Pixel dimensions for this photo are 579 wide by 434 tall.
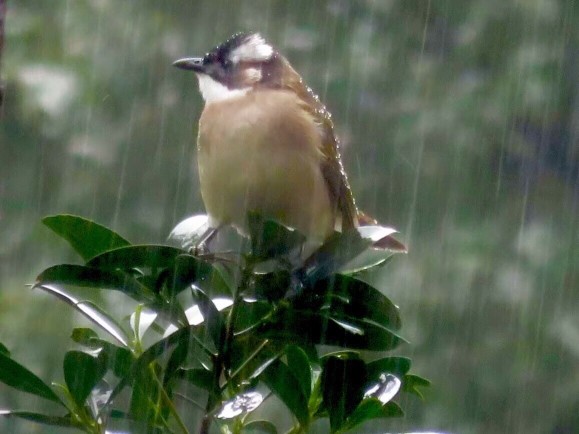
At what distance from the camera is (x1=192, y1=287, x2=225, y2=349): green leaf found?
0.89m

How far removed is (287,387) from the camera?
93cm

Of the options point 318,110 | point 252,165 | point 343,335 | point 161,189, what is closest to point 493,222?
point 161,189

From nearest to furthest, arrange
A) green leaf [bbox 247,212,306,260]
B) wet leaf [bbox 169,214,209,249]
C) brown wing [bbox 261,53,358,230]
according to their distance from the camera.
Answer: green leaf [bbox 247,212,306,260] < wet leaf [bbox 169,214,209,249] < brown wing [bbox 261,53,358,230]

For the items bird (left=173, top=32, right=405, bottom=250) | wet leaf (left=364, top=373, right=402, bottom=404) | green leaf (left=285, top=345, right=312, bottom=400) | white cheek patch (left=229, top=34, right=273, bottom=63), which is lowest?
wet leaf (left=364, top=373, right=402, bottom=404)

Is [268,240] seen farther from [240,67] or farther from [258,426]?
[240,67]

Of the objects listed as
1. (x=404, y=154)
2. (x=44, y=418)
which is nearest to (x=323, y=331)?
(x=44, y=418)

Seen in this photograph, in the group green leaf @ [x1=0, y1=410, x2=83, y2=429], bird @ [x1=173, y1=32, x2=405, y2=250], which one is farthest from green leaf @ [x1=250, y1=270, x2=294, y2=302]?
bird @ [x1=173, y1=32, x2=405, y2=250]

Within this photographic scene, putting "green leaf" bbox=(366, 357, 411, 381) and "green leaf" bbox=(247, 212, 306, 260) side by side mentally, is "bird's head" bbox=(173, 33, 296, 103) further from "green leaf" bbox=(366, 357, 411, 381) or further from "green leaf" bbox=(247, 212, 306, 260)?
"green leaf" bbox=(366, 357, 411, 381)

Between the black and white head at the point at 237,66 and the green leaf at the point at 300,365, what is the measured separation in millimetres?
818

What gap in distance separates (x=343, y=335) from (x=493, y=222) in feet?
6.96

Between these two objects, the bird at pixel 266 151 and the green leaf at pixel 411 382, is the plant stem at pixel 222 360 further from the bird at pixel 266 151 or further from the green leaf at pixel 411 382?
the bird at pixel 266 151

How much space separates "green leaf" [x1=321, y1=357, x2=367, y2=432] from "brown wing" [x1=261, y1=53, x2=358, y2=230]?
25.2 inches

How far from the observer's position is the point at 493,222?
2998 millimetres

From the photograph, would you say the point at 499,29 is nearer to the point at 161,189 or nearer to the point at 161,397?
the point at 161,189
